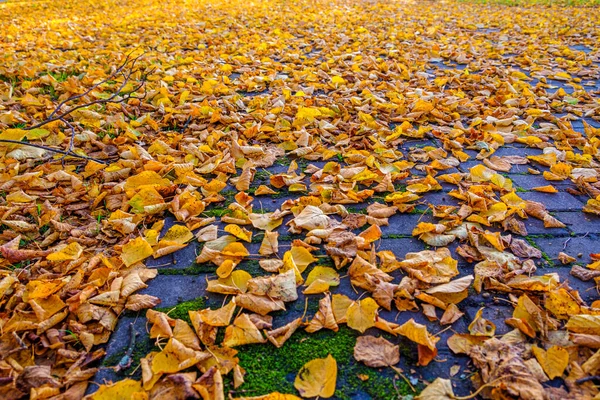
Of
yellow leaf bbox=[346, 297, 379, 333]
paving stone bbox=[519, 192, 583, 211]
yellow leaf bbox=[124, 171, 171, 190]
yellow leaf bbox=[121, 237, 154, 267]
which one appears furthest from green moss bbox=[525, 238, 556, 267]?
yellow leaf bbox=[124, 171, 171, 190]

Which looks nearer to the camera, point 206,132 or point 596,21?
point 206,132

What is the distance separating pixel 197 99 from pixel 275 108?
29.1 inches

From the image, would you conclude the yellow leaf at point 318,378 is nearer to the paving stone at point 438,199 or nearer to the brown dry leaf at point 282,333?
the brown dry leaf at point 282,333

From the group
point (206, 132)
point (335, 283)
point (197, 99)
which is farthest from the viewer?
point (197, 99)

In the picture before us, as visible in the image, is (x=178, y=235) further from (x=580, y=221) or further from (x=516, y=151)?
(x=516, y=151)

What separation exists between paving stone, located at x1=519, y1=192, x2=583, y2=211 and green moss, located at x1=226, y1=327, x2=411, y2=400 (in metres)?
1.43

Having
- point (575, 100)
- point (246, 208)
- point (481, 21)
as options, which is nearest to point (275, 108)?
point (246, 208)

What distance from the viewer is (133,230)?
2.01m

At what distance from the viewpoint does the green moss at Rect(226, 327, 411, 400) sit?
4.24 ft

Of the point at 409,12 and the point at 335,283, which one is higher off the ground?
the point at 409,12

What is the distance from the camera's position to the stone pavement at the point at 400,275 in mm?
1364

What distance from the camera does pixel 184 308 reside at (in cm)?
160

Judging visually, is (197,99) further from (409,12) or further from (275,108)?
(409,12)

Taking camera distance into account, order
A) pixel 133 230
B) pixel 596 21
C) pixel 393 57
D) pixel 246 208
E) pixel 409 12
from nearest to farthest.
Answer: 1. pixel 133 230
2. pixel 246 208
3. pixel 393 57
4. pixel 596 21
5. pixel 409 12
